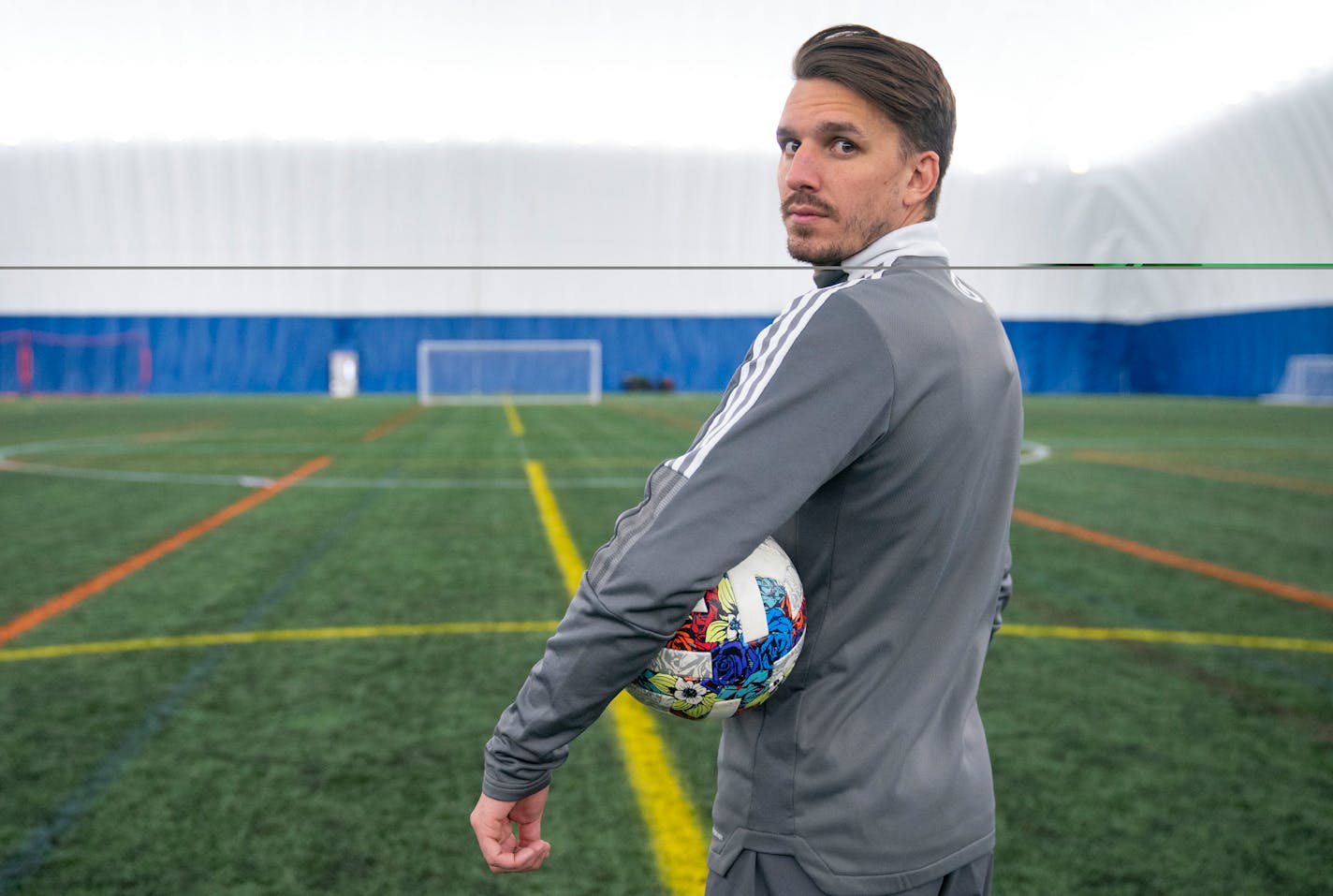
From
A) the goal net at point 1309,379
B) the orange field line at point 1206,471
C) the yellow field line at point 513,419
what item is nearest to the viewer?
the orange field line at point 1206,471

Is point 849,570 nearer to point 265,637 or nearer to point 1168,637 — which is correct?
point 265,637

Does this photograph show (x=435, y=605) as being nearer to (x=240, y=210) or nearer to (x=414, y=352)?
(x=240, y=210)

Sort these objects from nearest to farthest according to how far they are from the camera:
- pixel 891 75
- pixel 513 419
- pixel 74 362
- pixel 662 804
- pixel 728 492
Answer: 1. pixel 728 492
2. pixel 891 75
3. pixel 662 804
4. pixel 513 419
5. pixel 74 362

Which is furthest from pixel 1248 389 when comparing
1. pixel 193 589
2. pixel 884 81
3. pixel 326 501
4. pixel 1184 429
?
pixel 884 81

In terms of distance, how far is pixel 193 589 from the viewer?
576 centimetres

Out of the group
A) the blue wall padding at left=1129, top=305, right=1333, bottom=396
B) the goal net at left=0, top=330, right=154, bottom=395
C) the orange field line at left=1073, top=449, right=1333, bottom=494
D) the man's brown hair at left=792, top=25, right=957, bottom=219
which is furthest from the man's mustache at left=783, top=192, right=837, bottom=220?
the goal net at left=0, top=330, right=154, bottom=395

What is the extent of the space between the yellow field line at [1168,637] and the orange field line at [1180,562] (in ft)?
3.00

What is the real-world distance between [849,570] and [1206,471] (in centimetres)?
1192

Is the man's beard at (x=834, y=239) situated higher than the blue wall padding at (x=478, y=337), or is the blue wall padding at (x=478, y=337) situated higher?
the man's beard at (x=834, y=239)

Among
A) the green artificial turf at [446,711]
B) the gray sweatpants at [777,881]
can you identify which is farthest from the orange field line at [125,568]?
the gray sweatpants at [777,881]

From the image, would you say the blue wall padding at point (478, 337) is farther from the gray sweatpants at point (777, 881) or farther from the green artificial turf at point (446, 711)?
the gray sweatpants at point (777, 881)

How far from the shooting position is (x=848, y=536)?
4.21ft

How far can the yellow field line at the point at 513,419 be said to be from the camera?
17.9 meters

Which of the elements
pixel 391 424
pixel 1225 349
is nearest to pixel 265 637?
pixel 391 424
